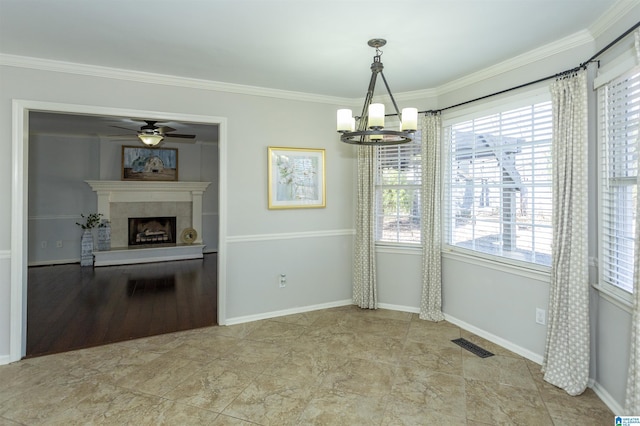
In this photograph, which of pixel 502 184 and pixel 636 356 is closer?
pixel 636 356

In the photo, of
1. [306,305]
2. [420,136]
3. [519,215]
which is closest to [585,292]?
[519,215]

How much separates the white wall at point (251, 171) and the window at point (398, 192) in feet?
1.32

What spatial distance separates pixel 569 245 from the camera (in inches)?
106

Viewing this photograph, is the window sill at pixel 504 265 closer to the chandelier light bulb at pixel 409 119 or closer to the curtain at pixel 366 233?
the curtain at pixel 366 233

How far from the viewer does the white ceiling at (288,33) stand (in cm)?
234

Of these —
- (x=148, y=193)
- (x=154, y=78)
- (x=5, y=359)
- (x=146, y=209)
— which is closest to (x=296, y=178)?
(x=154, y=78)

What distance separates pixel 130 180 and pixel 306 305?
17.4 feet

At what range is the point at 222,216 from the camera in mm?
3926

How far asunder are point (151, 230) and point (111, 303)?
11.5 feet

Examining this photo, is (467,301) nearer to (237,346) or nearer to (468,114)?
(468,114)

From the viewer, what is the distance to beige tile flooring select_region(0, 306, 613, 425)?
2338 mm

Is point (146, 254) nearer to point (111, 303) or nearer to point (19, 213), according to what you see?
point (111, 303)

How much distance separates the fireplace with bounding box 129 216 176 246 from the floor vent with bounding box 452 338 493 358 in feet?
21.6

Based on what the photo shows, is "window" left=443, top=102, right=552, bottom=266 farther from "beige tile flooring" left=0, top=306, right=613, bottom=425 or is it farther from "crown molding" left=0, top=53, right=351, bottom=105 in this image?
"crown molding" left=0, top=53, right=351, bottom=105
